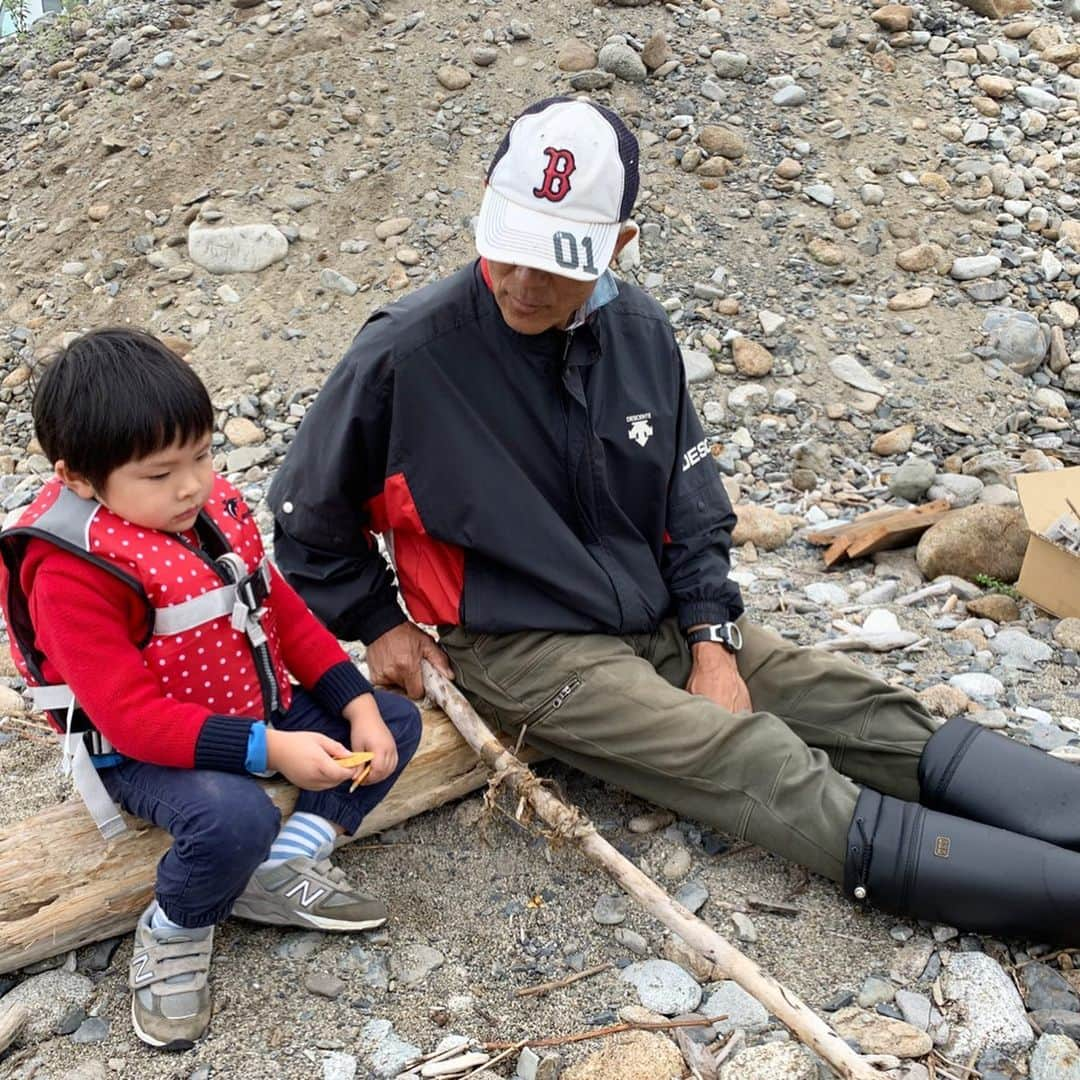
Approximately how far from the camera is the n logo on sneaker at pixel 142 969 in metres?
2.63

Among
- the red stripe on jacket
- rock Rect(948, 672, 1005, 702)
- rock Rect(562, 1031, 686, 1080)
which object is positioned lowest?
rock Rect(948, 672, 1005, 702)

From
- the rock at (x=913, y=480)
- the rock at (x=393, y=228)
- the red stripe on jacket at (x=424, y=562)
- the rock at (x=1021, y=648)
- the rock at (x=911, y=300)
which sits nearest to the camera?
the red stripe on jacket at (x=424, y=562)

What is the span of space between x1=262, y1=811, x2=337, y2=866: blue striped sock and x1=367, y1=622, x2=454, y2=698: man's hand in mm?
595

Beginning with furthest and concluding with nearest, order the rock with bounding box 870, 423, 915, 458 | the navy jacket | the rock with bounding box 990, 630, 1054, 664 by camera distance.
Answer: the rock with bounding box 870, 423, 915, 458 < the rock with bounding box 990, 630, 1054, 664 < the navy jacket

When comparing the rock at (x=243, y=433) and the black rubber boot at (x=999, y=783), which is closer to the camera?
A: the black rubber boot at (x=999, y=783)

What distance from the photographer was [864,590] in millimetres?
4855

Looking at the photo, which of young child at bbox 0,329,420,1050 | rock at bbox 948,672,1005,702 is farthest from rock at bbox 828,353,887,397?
young child at bbox 0,329,420,1050

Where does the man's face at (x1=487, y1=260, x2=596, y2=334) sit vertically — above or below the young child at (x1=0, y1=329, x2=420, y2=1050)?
above

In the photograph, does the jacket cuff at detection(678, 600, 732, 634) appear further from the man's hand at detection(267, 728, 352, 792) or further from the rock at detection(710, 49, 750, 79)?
the rock at detection(710, 49, 750, 79)

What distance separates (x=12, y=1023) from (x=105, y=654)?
85cm

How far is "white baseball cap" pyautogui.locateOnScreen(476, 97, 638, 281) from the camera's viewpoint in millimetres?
2824

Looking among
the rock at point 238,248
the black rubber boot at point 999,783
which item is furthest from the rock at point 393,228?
the black rubber boot at point 999,783

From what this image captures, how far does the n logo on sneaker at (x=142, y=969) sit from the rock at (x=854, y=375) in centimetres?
488

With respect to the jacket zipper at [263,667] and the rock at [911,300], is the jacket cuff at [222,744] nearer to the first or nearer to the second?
the jacket zipper at [263,667]
